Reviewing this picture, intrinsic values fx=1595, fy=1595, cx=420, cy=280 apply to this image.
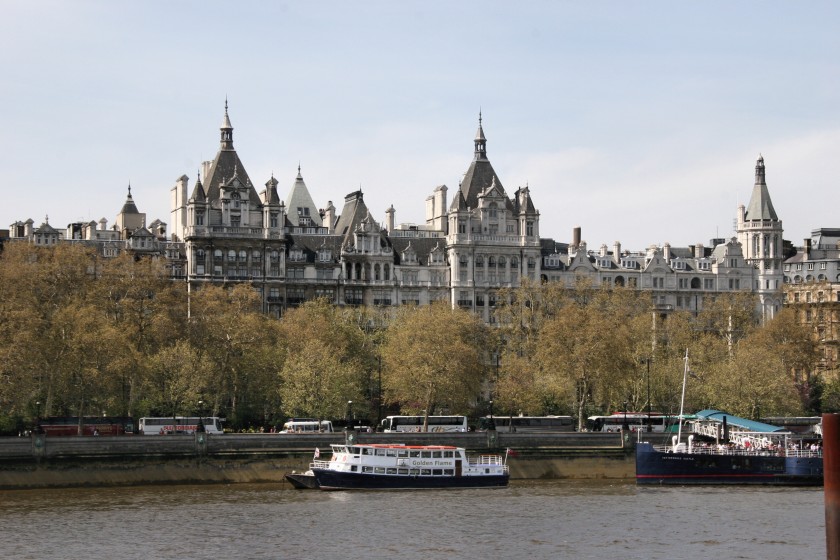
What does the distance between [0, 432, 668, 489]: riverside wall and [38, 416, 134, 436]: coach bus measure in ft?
24.4

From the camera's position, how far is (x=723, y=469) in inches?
3984

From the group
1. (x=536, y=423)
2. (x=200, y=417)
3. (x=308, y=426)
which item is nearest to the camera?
(x=200, y=417)

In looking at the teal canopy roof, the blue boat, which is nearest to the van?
the blue boat

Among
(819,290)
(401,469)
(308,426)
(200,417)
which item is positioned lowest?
(401,469)

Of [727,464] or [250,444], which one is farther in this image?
[250,444]

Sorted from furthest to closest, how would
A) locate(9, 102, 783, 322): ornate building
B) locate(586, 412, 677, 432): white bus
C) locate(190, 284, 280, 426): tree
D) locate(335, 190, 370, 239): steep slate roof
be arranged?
locate(335, 190, 370, 239): steep slate roof < locate(9, 102, 783, 322): ornate building < locate(586, 412, 677, 432): white bus < locate(190, 284, 280, 426): tree

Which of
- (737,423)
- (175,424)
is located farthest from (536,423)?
(175,424)

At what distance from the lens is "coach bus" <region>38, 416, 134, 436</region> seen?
10719 centimetres

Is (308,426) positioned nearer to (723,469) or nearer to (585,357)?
(585,357)

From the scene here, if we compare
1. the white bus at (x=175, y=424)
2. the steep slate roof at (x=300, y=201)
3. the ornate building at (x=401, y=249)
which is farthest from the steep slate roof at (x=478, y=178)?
the white bus at (x=175, y=424)

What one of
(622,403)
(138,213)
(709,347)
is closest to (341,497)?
(622,403)

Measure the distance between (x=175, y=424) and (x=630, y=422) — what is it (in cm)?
3578

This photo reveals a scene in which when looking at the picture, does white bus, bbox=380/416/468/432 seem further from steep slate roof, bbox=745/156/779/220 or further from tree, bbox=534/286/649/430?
steep slate roof, bbox=745/156/779/220

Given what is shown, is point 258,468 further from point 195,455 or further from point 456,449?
point 456,449
